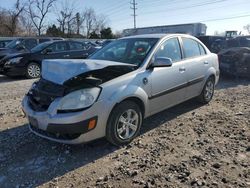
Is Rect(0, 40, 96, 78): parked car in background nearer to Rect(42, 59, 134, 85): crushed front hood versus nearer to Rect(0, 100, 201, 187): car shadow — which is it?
Rect(0, 100, 201, 187): car shadow

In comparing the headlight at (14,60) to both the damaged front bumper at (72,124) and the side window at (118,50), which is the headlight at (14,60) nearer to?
the side window at (118,50)

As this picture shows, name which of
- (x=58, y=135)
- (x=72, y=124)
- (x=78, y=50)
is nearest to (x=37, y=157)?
(x=58, y=135)

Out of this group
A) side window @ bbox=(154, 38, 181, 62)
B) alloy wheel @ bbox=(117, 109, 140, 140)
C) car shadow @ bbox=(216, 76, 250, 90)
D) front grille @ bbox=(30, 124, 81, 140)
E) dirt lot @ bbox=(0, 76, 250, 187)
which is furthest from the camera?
car shadow @ bbox=(216, 76, 250, 90)

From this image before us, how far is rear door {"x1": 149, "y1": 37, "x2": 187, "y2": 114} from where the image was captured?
4.61 m

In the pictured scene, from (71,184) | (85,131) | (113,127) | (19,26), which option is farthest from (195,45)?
(19,26)

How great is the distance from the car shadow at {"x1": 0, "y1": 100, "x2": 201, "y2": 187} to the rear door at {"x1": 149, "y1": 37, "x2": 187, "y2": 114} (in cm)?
60

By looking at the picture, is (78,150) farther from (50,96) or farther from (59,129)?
(50,96)

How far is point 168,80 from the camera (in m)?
4.86

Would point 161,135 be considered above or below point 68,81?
below

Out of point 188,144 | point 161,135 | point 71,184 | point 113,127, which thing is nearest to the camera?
point 71,184

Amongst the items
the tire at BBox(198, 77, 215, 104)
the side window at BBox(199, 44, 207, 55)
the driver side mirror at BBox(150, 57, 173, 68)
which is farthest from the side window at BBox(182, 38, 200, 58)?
the driver side mirror at BBox(150, 57, 173, 68)

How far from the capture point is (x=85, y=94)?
145 inches

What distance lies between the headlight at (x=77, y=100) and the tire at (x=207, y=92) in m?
3.24

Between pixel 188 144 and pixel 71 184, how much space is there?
1.88m
